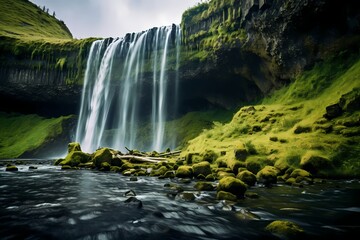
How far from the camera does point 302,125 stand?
54.6 ft

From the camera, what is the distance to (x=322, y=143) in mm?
13617

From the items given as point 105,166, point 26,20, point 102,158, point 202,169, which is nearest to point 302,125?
point 202,169

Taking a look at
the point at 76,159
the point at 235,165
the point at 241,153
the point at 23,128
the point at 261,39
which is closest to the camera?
the point at 235,165

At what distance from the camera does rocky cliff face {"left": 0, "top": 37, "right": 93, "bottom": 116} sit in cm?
4812

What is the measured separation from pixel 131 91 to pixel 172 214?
38.5 m

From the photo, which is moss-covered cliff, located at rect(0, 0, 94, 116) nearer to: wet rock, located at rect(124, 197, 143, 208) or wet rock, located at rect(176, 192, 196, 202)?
wet rock, located at rect(124, 197, 143, 208)

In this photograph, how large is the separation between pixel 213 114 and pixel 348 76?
2438 centimetres

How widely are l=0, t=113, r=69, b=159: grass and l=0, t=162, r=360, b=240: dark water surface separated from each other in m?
38.1

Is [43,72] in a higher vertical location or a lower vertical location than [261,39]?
higher

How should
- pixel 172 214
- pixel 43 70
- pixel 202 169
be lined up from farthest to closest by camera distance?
pixel 43 70
pixel 202 169
pixel 172 214

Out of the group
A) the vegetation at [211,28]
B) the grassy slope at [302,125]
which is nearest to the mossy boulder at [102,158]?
the grassy slope at [302,125]

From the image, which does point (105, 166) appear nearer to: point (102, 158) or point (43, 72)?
point (102, 158)

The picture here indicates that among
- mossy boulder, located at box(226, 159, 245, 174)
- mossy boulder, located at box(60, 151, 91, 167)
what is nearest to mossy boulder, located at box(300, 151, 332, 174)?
mossy boulder, located at box(226, 159, 245, 174)

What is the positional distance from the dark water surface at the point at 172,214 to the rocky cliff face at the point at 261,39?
18.8m
